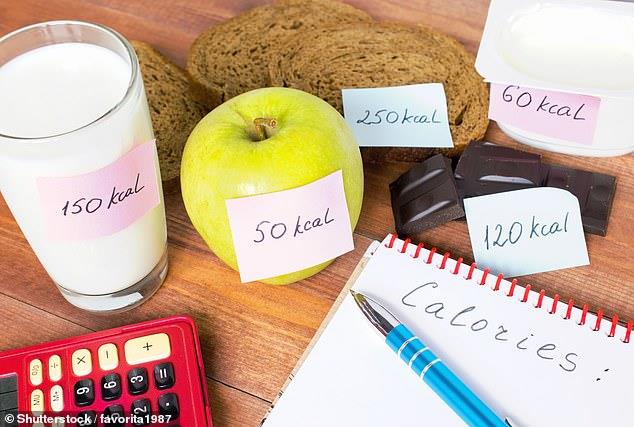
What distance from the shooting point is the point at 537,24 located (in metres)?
0.80

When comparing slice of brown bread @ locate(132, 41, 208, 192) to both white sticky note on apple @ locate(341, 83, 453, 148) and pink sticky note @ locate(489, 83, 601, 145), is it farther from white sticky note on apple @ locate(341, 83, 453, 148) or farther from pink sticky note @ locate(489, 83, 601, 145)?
pink sticky note @ locate(489, 83, 601, 145)

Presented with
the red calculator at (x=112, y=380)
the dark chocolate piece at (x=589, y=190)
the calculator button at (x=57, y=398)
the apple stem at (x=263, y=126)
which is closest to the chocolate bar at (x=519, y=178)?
the dark chocolate piece at (x=589, y=190)

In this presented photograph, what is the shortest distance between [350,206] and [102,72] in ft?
0.82

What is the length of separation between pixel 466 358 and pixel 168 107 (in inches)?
17.6

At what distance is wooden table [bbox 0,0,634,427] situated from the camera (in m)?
0.66

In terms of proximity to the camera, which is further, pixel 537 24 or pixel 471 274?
pixel 537 24

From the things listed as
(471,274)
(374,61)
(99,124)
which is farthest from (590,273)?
(99,124)

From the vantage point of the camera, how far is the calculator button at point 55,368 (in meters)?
0.61

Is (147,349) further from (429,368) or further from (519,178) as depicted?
(519,178)

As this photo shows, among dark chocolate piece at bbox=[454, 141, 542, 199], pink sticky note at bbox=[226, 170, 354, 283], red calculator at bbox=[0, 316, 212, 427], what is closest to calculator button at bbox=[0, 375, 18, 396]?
red calculator at bbox=[0, 316, 212, 427]

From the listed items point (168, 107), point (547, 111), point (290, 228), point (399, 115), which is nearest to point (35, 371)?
point (290, 228)

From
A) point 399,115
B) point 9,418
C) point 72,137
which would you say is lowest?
point 9,418

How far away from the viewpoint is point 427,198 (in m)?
0.74

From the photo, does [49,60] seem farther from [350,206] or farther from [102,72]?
[350,206]
